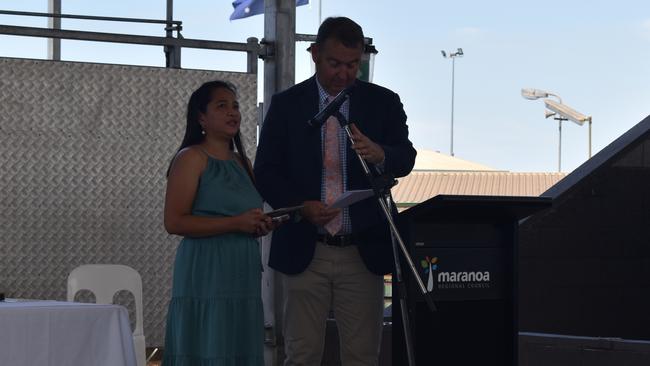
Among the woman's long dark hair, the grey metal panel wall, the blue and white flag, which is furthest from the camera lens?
the blue and white flag

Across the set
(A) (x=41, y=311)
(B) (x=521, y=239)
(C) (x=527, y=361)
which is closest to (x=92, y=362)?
(A) (x=41, y=311)

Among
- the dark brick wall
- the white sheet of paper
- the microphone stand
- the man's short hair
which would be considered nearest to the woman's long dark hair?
the man's short hair

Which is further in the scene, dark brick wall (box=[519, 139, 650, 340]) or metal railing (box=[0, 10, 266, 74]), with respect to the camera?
dark brick wall (box=[519, 139, 650, 340])

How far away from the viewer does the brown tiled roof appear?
34.5 m

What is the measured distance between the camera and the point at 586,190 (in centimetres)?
671

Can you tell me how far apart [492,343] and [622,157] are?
348 cm

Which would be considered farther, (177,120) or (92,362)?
(177,120)

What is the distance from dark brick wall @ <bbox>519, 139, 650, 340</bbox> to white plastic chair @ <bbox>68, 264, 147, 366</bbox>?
284 centimetres

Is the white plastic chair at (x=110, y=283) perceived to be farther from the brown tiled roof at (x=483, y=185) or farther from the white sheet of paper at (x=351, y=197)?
the brown tiled roof at (x=483, y=185)

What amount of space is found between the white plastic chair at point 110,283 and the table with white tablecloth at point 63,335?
115 cm

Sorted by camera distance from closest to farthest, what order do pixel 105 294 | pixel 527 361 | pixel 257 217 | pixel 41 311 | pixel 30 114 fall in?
pixel 41 311 → pixel 257 217 → pixel 105 294 → pixel 30 114 → pixel 527 361

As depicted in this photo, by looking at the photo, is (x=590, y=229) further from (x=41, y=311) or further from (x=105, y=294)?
(x=41, y=311)

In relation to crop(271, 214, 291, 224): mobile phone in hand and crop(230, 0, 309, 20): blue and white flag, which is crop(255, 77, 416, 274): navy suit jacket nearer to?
crop(271, 214, 291, 224): mobile phone in hand

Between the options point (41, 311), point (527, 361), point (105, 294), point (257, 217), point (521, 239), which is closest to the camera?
point (41, 311)
